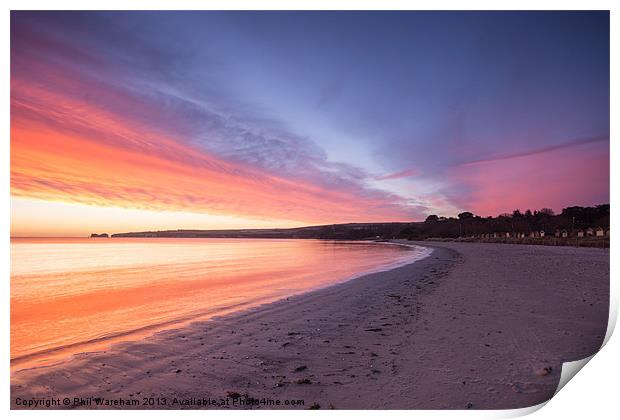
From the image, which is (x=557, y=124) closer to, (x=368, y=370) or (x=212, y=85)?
(x=368, y=370)

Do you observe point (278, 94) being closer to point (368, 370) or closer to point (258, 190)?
point (258, 190)

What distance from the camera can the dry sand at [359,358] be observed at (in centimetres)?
303

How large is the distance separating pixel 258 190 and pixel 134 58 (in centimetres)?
462

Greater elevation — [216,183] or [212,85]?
[212,85]

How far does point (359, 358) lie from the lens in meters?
3.63

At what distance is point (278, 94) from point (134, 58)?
2.13 metres

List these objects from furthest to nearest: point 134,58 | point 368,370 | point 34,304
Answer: point 34,304
point 134,58
point 368,370

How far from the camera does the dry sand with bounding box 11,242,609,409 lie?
9.93 ft

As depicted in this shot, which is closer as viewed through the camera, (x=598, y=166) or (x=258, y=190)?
(x=598, y=166)
